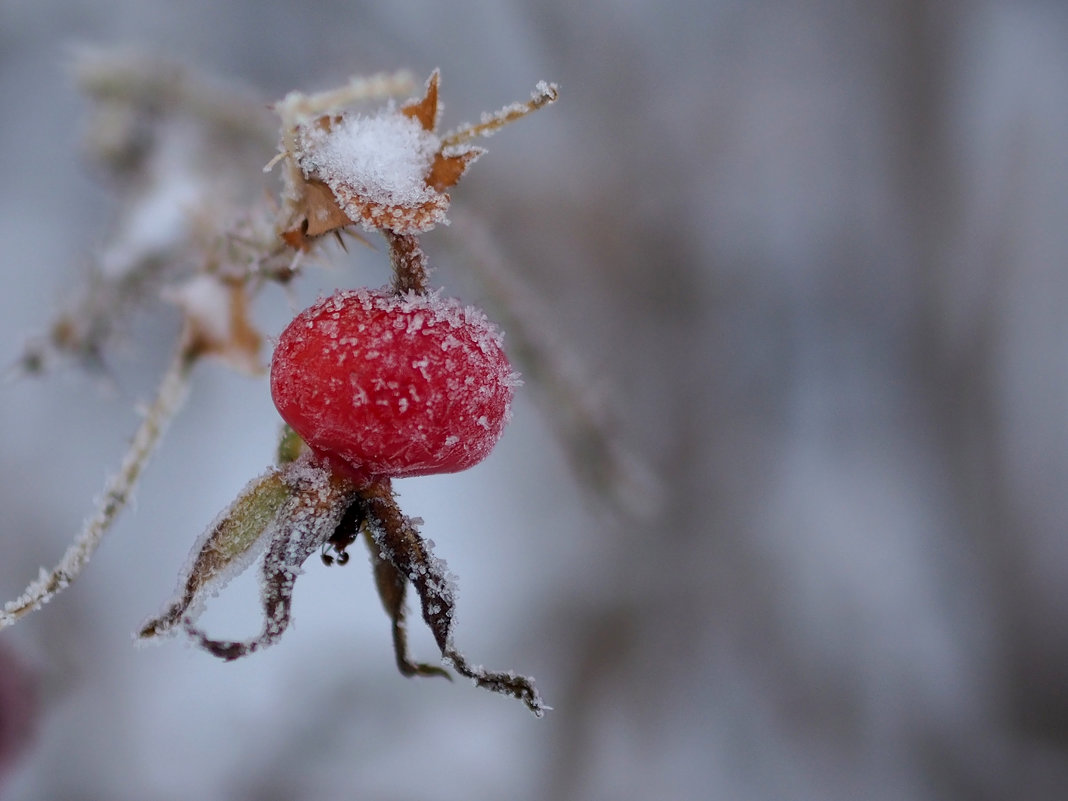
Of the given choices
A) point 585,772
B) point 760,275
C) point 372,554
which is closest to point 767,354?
point 760,275

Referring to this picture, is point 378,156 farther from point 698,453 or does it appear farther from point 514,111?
point 698,453

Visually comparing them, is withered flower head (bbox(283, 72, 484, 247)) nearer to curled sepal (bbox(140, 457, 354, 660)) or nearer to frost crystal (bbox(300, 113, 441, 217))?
frost crystal (bbox(300, 113, 441, 217))

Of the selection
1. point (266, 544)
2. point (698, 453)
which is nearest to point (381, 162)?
Result: point (266, 544)

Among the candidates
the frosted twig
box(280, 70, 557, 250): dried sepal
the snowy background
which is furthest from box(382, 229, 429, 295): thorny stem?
the snowy background

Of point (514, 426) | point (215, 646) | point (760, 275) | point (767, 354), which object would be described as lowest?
point (215, 646)

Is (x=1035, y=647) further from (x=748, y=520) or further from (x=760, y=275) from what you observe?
(x=760, y=275)

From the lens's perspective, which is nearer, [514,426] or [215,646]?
[215,646]

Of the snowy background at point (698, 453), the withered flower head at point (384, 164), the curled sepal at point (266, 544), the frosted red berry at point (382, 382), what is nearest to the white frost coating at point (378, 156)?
the withered flower head at point (384, 164)

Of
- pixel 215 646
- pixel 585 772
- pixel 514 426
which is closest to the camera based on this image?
pixel 215 646
